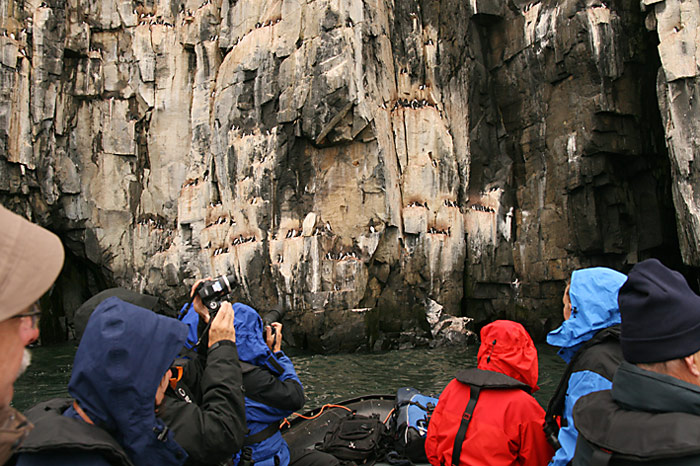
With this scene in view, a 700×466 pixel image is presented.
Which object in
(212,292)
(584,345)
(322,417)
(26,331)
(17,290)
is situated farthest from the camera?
(322,417)

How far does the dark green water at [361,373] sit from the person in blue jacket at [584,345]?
20.6 ft

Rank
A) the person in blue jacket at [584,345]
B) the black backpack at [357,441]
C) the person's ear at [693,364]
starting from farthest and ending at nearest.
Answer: the black backpack at [357,441] → the person in blue jacket at [584,345] → the person's ear at [693,364]

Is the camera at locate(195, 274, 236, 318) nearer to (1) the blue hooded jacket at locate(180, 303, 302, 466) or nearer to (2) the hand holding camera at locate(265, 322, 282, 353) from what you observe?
(1) the blue hooded jacket at locate(180, 303, 302, 466)

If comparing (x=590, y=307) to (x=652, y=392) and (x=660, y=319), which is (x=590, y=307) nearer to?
(x=660, y=319)

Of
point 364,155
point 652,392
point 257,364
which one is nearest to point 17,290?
point 652,392

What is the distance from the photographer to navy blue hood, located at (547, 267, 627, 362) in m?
2.42

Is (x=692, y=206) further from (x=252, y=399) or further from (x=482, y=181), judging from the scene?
(x=252, y=399)

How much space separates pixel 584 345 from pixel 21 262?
2437 millimetres

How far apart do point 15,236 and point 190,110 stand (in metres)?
21.7

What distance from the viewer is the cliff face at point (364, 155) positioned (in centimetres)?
1534

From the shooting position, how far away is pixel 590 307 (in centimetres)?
247

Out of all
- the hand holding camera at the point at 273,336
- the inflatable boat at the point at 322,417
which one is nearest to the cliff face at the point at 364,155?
the inflatable boat at the point at 322,417

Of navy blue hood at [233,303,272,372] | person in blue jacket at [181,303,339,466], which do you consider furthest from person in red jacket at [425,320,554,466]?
navy blue hood at [233,303,272,372]

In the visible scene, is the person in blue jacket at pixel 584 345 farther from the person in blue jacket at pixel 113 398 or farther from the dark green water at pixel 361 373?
the dark green water at pixel 361 373
